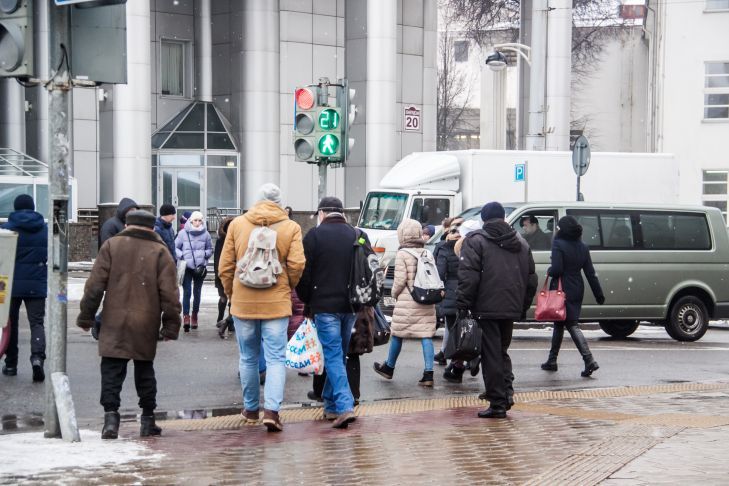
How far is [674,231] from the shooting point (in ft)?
56.8

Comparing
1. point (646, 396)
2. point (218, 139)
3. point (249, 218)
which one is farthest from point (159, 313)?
point (218, 139)

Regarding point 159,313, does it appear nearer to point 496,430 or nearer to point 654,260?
point 496,430

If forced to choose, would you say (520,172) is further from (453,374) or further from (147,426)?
(147,426)

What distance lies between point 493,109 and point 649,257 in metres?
33.1

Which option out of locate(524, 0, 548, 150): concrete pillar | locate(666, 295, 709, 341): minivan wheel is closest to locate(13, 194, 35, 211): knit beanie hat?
locate(666, 295, 709, 341): minivan wheel

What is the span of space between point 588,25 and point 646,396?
46170mm

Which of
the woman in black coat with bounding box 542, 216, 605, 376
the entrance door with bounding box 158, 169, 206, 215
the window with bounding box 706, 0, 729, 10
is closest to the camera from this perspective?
the woman in black coat with bounding box 542, 216, 605, 376

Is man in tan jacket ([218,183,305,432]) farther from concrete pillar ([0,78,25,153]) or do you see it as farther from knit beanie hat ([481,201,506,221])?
concrete pillar ([0,78,25,153])

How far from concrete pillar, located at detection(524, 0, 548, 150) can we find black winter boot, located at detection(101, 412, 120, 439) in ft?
62.3

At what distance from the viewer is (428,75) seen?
40781mm

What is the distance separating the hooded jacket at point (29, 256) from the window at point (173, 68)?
27.3 m

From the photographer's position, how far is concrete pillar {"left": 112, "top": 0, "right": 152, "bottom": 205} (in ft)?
104

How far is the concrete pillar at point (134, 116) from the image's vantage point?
31.8 m

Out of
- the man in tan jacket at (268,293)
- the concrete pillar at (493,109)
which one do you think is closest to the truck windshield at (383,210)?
the man in tan jacket at (268,293)
